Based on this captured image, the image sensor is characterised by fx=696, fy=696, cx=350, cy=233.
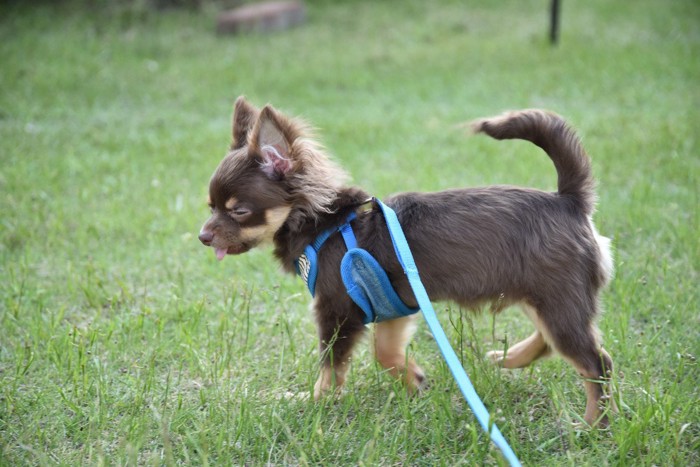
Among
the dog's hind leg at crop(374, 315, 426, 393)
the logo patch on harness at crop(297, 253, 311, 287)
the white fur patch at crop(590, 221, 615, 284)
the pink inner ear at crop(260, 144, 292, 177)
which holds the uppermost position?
the pink inner ear at crop(260, 144, 292, 177)

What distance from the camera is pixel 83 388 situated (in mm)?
3258

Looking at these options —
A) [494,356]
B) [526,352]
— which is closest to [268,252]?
[494,356]

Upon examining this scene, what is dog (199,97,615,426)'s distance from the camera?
2957mm

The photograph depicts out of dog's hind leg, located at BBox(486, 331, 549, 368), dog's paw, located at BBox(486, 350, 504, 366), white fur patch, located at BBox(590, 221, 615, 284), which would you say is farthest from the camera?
dog's paw, located at BBox(486, 350, 504, 366)

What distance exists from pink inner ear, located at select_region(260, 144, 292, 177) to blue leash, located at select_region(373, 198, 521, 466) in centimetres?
46

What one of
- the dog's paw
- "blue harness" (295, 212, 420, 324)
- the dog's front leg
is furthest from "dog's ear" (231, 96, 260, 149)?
the dog's paw

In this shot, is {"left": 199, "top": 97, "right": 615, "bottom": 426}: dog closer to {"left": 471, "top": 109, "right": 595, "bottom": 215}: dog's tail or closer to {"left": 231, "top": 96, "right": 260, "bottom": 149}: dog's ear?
{"left": 471, "top": 109, "right": 595, "bottom": 215}: dog's tail

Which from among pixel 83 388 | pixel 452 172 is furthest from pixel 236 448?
pixel 452 172

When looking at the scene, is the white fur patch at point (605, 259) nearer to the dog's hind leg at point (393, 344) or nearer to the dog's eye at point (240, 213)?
the dog's hind leg at point (393, 344)

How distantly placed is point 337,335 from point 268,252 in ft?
6.60

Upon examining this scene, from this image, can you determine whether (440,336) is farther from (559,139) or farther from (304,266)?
(559,139)

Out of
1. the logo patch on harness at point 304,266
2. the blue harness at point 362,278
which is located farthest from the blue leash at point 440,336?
Result: the logo patch on harness at point 304,266

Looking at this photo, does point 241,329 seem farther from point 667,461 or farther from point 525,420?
point 667,461

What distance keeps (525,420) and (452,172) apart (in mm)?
3711
